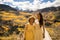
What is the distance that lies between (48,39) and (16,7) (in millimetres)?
1041

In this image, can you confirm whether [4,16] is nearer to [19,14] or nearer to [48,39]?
[19,14]

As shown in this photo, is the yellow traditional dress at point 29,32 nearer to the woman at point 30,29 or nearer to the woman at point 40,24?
the woman at point 30,29

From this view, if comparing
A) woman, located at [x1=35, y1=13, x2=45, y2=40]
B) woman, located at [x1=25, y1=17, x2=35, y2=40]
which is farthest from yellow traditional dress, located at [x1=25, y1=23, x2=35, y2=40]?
woman, located at [x1=35, y1=13, x2=45, y2=40]

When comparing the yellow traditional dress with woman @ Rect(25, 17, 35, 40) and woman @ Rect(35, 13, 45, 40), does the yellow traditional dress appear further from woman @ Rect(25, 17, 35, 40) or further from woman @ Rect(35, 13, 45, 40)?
woman @ Rect(35, 13, 45, 40)

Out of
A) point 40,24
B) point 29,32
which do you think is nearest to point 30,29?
point 29,32

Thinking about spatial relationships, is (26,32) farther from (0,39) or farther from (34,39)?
(0,39)

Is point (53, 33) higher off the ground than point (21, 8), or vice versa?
point (21, 8)

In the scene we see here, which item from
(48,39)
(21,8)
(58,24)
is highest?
(21,8)

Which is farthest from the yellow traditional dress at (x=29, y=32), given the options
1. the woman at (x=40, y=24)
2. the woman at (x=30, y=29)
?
the woman at (x=40, y=24)

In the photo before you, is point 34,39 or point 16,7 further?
point 16,7

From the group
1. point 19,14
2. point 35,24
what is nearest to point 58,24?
point 35,24

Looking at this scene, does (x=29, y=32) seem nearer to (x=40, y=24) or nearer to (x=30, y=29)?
(x=30, y=29)

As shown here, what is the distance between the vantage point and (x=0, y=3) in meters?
4.60

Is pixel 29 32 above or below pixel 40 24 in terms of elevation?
below
